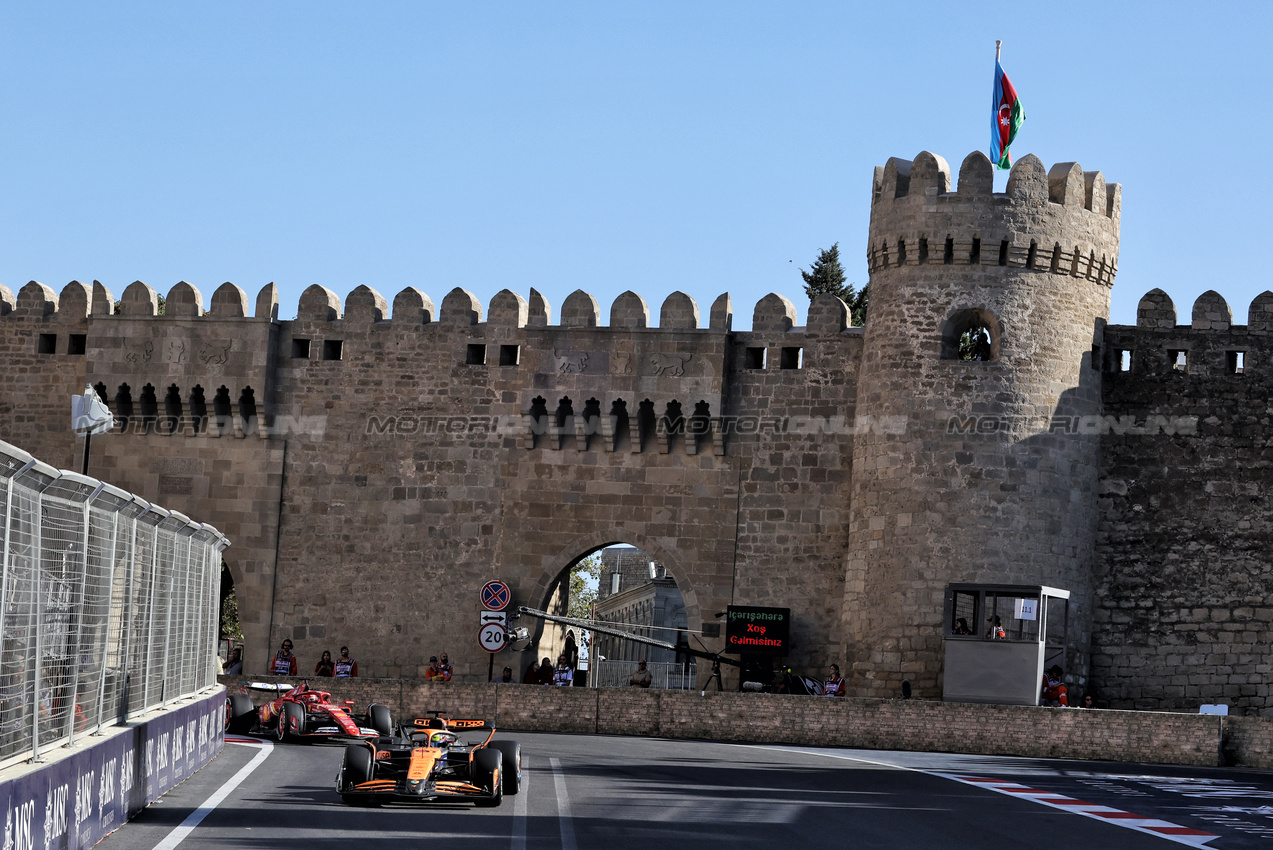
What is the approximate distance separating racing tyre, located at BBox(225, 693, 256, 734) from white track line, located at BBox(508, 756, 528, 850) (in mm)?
6433

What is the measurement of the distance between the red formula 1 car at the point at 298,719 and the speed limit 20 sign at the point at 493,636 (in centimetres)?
718

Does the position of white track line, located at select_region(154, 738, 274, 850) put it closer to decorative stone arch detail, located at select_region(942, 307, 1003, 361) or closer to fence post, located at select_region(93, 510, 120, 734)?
fence post, located at select_region(93, 510, 120, 734)

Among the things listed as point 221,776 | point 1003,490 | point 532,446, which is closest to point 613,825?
point 221,776

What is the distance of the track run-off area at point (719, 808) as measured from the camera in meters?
11.2

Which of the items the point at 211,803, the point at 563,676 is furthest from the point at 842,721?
the point at 211,803

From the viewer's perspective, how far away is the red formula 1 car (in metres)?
20.1

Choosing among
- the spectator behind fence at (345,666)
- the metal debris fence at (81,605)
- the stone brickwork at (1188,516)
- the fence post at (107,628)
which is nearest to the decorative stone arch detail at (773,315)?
the stone brickwork at (1188,516)

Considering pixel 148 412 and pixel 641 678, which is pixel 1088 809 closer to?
pixel 641 678

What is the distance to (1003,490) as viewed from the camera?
27328mm

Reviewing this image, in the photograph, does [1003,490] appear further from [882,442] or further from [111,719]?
[111,719]

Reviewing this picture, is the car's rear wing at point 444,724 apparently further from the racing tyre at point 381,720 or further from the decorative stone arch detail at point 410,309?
the decorative stone arch detail at point 410,309

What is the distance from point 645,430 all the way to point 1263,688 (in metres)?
11.4

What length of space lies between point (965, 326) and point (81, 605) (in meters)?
21.2

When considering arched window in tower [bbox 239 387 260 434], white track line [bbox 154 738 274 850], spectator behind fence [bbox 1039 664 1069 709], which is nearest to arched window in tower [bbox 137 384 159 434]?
arched window in tower [bbox 239 387 260 434]
